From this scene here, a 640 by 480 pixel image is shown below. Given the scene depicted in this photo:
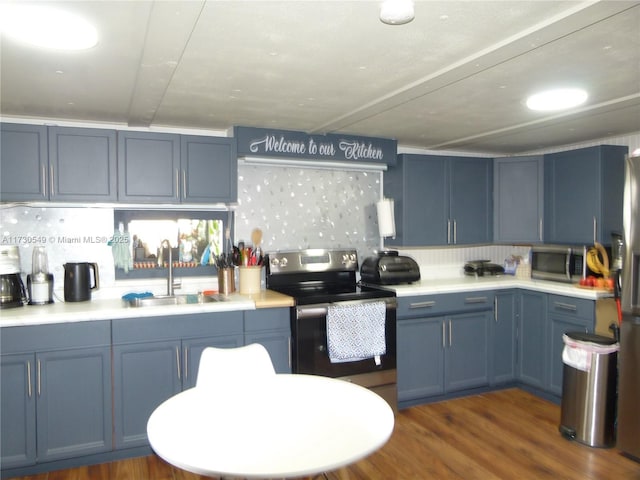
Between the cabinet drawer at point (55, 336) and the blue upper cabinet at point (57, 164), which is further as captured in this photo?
the blue upper cabinet at point (57, 164)

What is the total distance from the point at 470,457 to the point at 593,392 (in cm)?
89

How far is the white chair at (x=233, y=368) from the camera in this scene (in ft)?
6.42

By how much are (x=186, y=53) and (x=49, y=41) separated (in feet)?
1.71

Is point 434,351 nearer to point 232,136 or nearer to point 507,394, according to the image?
point 507,394

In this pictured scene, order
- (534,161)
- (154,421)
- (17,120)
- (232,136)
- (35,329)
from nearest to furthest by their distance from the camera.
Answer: (154,421) < (35,329) < (17,120) < (232,136) < (534,161)

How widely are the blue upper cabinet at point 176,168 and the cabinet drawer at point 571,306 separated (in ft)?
8.36

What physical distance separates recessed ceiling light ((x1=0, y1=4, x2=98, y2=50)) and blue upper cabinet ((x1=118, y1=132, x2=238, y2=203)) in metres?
1.21

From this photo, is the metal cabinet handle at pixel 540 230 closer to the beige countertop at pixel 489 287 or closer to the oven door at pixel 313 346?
the beige countertop at pixel 489 287

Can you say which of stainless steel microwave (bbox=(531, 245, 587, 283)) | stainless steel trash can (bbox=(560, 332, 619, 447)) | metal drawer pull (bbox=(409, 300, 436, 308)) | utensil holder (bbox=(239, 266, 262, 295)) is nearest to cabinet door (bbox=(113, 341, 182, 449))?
utensil holder (bbox=(239, 266, 262, 295))

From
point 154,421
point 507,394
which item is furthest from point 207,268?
point 507,394

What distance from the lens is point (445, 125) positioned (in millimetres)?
3502

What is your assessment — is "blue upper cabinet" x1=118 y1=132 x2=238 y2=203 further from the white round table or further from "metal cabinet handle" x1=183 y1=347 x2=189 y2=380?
the white round table

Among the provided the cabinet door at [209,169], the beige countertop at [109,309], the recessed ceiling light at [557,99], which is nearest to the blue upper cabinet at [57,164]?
the cabinet door at [209,169]

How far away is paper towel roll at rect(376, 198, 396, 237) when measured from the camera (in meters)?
4.05
